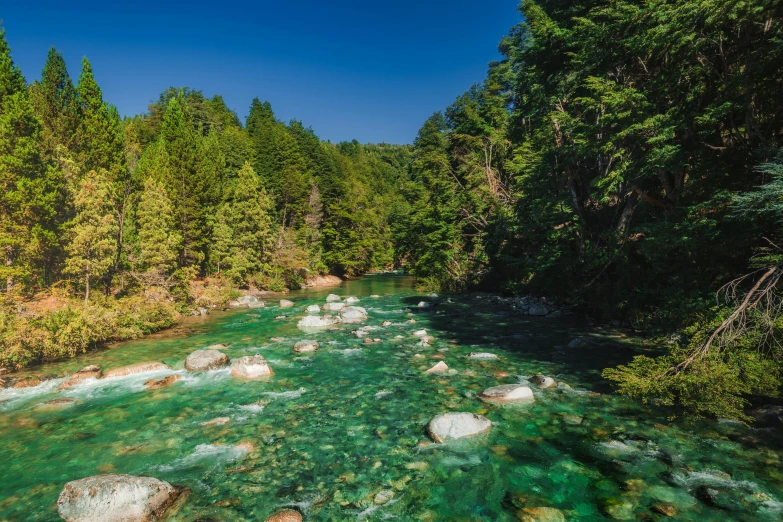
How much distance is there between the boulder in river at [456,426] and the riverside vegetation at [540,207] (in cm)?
305

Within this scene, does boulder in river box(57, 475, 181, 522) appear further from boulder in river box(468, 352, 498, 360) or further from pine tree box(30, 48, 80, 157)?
pine tree box(30, 48, 80, 157)

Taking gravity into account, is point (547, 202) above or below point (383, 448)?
above

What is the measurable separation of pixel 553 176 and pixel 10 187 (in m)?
28.8

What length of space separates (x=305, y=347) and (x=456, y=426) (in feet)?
26.9

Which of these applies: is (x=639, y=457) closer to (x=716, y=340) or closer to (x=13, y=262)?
(x=716, y=340)

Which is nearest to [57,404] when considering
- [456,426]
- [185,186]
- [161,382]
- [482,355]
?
[161,382]

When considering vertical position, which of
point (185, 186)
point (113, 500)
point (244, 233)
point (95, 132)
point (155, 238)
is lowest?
point (113, 500)

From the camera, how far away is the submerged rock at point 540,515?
5.11 metres

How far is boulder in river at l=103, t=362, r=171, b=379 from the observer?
38.4ft

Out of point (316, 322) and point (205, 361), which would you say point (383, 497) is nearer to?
point (205, 361)

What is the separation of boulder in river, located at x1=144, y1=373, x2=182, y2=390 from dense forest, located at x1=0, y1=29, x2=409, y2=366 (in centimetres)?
522

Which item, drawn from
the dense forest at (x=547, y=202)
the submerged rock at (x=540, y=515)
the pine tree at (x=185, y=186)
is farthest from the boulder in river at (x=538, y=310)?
the pine tree at (x=185, y=186)

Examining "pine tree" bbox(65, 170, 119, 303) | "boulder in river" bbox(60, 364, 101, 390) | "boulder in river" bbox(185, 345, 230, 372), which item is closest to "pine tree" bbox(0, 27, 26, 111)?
"pine tree" bbox(65, 170, 119, 303)

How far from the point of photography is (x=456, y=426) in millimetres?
7484
